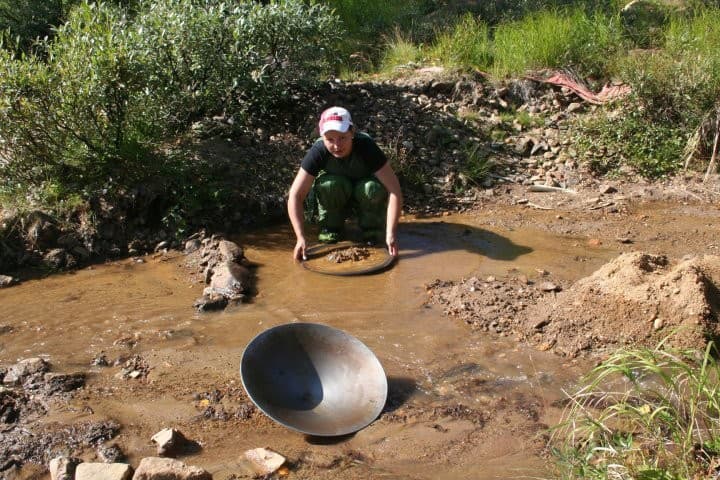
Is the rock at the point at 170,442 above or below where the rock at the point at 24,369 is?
below

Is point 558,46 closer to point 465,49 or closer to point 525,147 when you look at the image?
point 465,49

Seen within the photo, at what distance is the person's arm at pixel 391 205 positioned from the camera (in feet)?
16.3

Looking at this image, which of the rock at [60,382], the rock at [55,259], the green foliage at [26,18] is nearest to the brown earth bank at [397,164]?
the rock at [55,259]

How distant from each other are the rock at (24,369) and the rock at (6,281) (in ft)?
4.57

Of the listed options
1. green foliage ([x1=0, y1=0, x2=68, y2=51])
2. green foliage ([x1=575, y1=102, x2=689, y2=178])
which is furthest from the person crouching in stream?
green foliage ([x1=0, y1=0, x2=68, y2=51])

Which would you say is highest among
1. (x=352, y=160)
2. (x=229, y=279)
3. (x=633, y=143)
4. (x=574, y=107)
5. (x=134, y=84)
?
(x=134, y=84)

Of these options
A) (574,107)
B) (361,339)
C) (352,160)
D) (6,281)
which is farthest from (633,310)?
(6,281)

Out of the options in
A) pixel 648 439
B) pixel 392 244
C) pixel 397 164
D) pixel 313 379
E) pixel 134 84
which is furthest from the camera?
pixel 397 164

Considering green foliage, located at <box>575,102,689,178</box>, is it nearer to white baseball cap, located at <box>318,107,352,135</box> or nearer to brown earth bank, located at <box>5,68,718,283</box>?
brown earth bank, located at <box>5,68,718,283</box>

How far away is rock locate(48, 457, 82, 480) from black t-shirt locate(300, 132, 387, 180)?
2.68 m

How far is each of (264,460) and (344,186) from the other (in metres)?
2.66

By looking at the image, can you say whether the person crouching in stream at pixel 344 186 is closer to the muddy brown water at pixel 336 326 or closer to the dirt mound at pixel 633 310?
the muddy brown water at pixel 336 326

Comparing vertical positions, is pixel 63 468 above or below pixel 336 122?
below

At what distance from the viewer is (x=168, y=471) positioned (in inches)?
108
